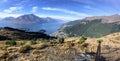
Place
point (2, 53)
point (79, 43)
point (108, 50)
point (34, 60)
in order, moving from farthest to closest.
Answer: point (79, 43)
point (108, 50)
point (2, 53)
point (34, 60)

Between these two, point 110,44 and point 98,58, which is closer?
point 98,58

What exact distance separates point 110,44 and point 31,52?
16309mm

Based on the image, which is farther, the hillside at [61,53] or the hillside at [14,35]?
the hillside at [14,35]

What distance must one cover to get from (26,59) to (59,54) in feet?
18.8

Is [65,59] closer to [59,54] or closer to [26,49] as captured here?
[59,54]

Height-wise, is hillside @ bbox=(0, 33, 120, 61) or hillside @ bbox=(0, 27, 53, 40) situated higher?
hillside @ bbox=(0, 33, 120, 61)

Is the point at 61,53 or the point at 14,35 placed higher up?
the point at 61,53

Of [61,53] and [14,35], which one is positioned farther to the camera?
[14,35]

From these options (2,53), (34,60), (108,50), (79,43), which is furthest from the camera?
(79,43)

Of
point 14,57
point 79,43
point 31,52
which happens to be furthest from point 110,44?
point 14,57

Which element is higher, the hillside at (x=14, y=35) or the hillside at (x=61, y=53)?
the hillside at (x=61, y=53)

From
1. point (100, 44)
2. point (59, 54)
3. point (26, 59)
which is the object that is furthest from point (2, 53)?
point (100, 44)

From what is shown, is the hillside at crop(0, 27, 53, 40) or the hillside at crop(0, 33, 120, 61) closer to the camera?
the hillside at crop(0, 33, 120, 61)

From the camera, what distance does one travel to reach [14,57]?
35.0 meters
